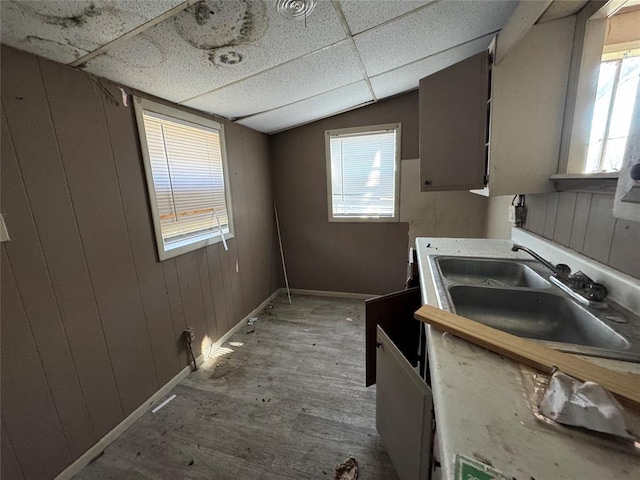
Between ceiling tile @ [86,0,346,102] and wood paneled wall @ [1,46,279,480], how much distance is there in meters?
0.28

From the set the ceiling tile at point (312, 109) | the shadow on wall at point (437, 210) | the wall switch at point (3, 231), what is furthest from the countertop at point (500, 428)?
the shadow on wall at point (437, 210)

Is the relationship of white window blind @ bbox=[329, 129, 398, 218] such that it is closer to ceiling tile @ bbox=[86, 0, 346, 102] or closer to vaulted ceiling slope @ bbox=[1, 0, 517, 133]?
vaulted ceiling slope @ bbox=[1, 0, 517, 133]

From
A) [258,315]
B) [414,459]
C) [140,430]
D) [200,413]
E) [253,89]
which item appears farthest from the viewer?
[258,315]

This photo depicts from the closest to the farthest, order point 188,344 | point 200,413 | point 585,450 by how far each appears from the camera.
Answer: point 585,450, point 200,413, point 188,344

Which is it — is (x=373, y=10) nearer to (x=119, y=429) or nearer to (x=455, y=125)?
(x=455, y=125)

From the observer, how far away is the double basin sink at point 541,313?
28.2 inches

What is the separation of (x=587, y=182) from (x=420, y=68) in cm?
151

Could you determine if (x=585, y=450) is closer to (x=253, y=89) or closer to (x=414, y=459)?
(x=414, y=459)

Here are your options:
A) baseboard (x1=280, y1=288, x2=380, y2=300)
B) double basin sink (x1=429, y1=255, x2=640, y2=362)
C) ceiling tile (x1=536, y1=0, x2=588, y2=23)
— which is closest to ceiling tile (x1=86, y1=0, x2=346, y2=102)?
ceiling tile (x1=536, y1=0, x2=588, y2=23)

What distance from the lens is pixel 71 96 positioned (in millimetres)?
1297

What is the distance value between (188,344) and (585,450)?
2262mm

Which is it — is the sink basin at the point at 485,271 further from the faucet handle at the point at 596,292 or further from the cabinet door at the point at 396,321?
the faucet handle at the point at 596,292

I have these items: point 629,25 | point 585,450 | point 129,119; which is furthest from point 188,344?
point 629,25

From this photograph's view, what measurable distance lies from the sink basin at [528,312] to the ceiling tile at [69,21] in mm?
1663
